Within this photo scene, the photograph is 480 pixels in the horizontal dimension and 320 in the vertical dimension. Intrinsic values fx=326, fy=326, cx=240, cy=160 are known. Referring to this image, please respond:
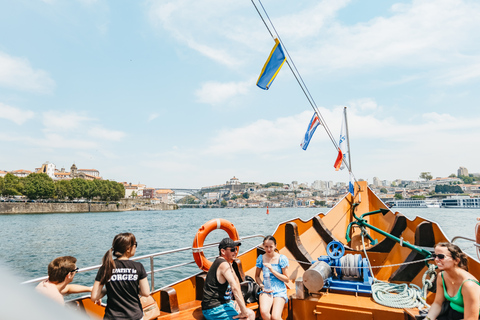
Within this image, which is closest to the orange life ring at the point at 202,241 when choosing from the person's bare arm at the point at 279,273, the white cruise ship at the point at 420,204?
the person's bare arm at the point at 279,273

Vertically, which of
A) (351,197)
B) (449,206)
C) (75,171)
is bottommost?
(449,206)

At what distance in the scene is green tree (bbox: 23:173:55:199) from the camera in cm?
8594

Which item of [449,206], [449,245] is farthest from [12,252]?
[449,206]

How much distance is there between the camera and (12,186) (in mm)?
84562

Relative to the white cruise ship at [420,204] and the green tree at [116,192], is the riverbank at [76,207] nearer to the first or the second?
the green tree at [116,192]

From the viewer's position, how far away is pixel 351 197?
34.0 feet

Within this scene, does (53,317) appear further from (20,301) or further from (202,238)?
(202,238)

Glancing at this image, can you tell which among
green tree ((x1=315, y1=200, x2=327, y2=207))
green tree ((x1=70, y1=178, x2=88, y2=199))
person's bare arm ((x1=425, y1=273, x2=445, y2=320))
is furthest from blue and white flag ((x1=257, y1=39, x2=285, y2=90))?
green tree ((x1=315, y1=200, x2=327, y2=207))

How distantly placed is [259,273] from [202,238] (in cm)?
120

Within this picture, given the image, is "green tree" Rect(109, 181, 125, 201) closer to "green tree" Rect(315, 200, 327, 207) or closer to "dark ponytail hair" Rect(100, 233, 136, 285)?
"green tree" Rect(315, 200, 327, 207)

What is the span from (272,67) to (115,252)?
4731 mm

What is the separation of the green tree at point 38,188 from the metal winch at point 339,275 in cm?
9774

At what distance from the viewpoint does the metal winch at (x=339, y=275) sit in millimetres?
4953

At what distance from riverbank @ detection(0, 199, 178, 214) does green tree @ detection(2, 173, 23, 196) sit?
8.72 metres
